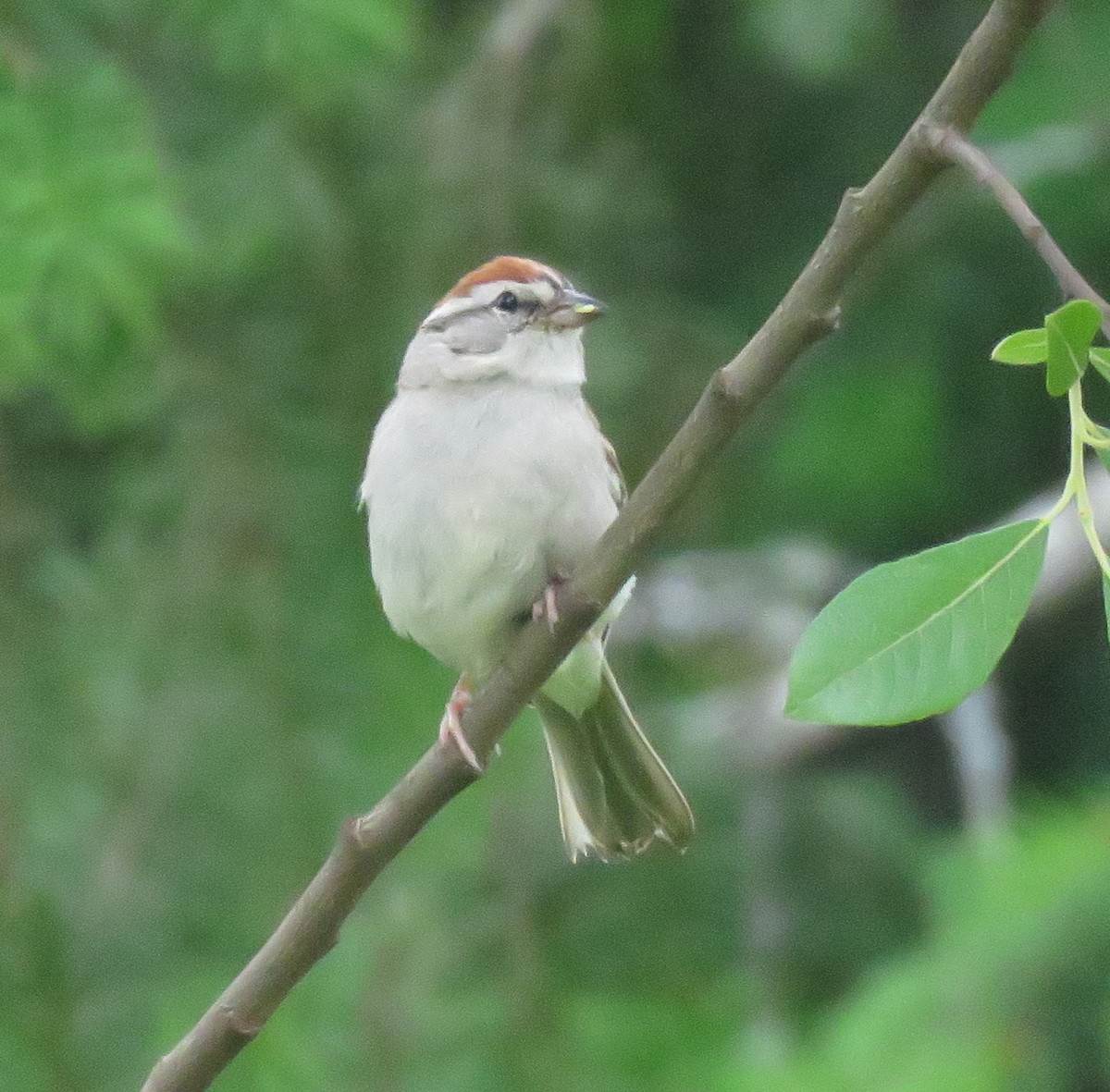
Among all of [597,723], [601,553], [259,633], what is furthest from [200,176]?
[601,553]

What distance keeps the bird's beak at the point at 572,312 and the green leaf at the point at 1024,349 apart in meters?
1.16

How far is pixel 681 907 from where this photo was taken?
2.97m

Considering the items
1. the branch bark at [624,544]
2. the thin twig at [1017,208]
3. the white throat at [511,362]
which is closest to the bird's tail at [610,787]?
the white throat at [511,362]

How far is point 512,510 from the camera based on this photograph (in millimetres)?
1945

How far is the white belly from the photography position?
6.41 ft

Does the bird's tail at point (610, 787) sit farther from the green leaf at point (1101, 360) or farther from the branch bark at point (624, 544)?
the green leaf at point (1101, 360)

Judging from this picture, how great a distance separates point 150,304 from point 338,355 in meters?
0.36

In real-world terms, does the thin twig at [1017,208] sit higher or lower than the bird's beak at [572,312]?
higher

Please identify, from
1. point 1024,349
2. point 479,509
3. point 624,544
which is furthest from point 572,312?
point 1024,349

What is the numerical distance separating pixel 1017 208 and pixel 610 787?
4.40 feet

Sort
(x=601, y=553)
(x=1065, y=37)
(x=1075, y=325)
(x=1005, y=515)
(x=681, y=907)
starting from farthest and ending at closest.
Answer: (x=1005, y=515)
(x=1065, y=37)
(x=681, y=907)
(x=601, y=553)
(x=1075, y=325)

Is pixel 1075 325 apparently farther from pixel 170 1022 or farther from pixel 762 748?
pixel 762 748

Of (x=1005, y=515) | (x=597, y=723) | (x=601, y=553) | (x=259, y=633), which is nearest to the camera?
(x=601, y=553)

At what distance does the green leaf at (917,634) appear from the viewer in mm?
1067
